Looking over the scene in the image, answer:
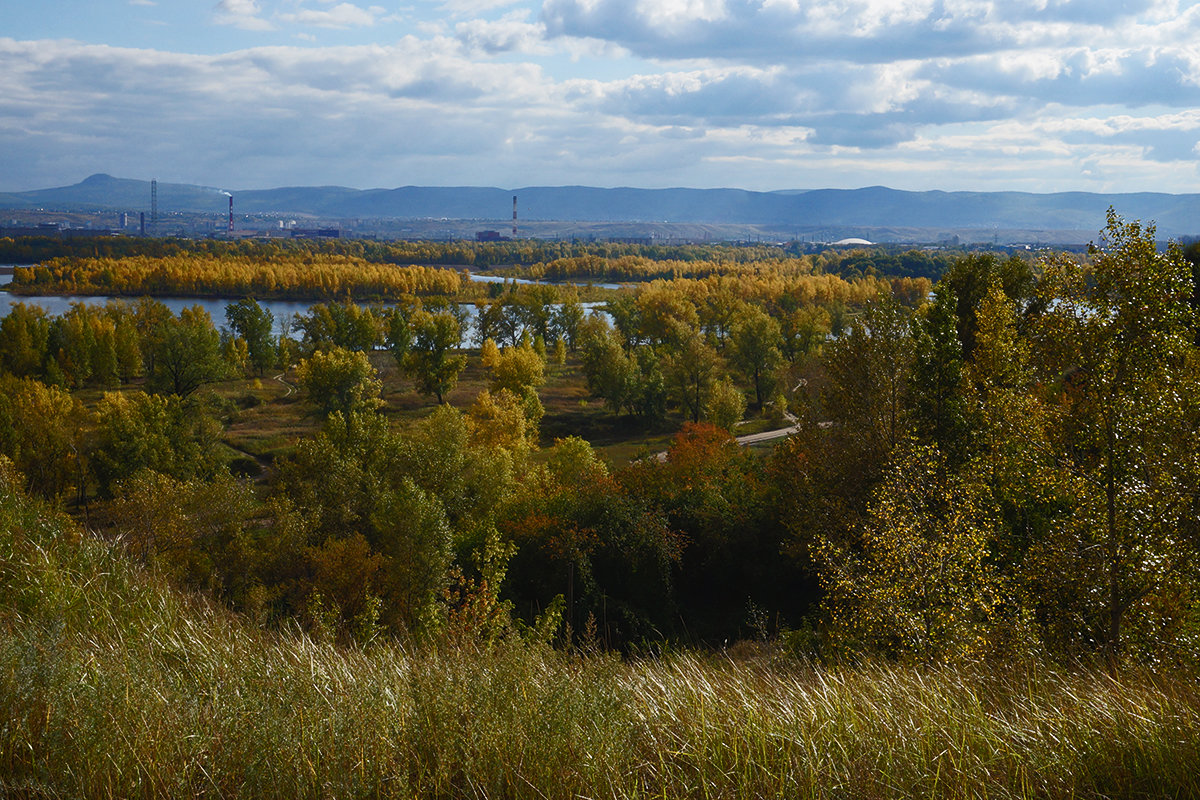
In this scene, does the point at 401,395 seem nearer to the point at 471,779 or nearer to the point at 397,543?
the point at 397,543

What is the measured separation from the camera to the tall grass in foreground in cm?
406

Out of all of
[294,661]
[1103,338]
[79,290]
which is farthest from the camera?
[79,290]

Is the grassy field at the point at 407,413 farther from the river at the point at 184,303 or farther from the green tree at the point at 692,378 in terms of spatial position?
the river at the point at 184,303

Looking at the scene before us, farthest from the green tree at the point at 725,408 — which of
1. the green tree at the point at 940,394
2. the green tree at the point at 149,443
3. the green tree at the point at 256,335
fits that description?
the green tree at the point at 256,335

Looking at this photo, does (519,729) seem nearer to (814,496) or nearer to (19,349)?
(814,496)

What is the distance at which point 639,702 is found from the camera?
5.11 meters

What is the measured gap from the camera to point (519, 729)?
427 centimetres

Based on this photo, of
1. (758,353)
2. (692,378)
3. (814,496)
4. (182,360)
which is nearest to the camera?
(814,496)

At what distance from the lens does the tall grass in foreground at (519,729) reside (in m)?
4.06

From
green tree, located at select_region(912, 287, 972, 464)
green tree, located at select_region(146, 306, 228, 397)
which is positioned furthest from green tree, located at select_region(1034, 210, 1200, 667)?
green tree, located at select_region(146, 306, 228, 397)

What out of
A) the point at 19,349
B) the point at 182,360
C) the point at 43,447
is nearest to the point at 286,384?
the point at 182,360

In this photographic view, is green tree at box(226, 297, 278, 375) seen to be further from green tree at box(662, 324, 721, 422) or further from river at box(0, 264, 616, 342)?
green tree at box(662, 324, 721, 422)

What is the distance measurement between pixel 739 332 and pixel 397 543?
1933 inches

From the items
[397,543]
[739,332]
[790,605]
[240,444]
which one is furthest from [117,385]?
[790,605]
